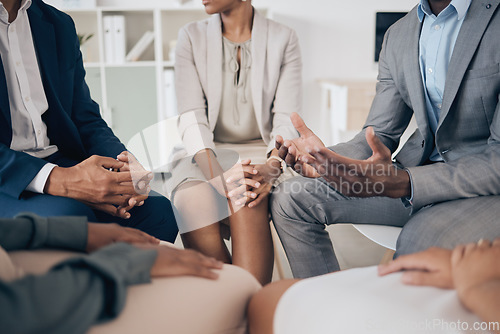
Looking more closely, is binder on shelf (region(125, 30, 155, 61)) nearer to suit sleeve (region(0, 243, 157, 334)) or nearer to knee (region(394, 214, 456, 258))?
knee (region(394, 214, 456, 258))

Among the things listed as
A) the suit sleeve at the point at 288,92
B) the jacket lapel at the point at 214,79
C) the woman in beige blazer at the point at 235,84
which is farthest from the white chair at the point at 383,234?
the jacket lapel at the point at 214,79

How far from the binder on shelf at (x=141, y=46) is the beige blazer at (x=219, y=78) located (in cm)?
163

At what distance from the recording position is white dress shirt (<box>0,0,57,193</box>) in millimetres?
1204

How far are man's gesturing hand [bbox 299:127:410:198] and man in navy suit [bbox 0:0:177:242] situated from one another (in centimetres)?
50

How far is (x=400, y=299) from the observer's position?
1.96 ft

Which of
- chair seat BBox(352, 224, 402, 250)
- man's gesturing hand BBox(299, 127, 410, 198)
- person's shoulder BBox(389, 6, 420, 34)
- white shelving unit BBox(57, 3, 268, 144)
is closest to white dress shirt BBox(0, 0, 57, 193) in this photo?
man's gesturing hand BBox(299, 127, 410, 198)

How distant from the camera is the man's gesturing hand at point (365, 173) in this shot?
3.49 ft

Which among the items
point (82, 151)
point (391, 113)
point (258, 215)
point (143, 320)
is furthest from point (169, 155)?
point (143, 320)

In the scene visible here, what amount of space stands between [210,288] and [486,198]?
2.54 ft

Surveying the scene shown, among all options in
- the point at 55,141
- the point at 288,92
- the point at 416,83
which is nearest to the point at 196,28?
the point at 288,92

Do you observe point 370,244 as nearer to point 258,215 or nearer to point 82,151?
point 258,215

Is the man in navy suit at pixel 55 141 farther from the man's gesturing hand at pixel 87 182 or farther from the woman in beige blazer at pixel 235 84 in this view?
the woman in beige blazer at pixel 235 84

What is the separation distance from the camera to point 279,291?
0.69 m

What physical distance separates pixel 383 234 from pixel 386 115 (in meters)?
0.42
